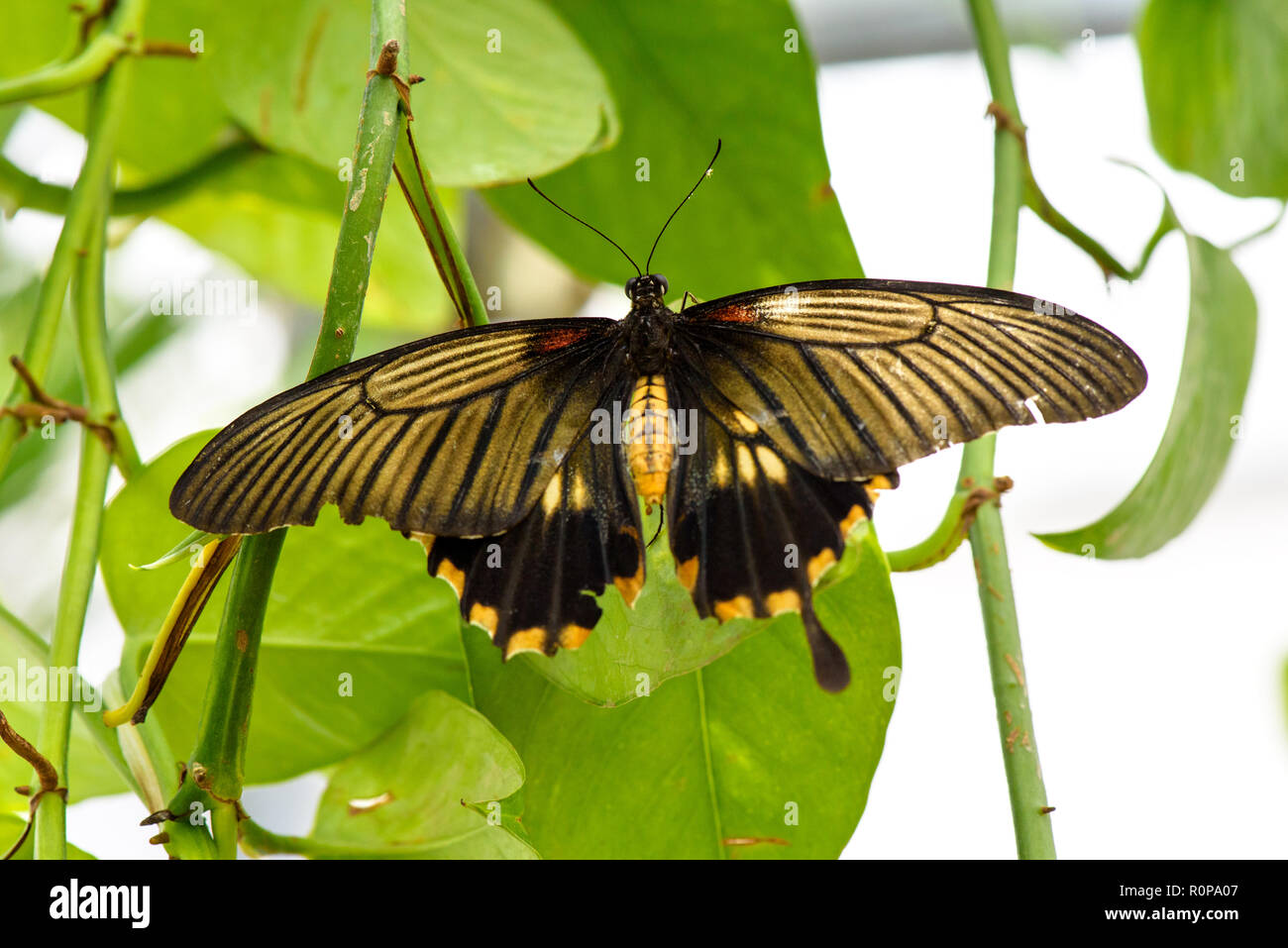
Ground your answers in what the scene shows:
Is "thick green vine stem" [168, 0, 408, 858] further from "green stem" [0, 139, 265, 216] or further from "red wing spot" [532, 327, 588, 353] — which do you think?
"green stem" [0, 139, 265, 216]

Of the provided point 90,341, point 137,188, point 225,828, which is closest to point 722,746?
point 225,828

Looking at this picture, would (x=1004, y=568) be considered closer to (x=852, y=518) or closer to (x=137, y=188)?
(x=852, y=518)

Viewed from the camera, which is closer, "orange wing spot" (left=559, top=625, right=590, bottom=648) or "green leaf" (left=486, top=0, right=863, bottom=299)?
"orange wing spot" (left=559, top=625, right=590, bottom=648)

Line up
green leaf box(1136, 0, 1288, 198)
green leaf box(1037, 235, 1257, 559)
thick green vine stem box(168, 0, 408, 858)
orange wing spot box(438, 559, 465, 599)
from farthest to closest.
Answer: green leaf box(1136, 0, 1288, 198) → green leaf box(1037, 235, 1257, 559) → orange wing spot box(438, 559, 465, 599) → thick green vine stem box(168, 0, 408, 858)

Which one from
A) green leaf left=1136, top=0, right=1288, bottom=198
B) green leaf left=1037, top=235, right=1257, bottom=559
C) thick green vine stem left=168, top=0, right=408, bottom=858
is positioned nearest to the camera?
thick green vine stem left=168, top=0, right=408, bottom=858

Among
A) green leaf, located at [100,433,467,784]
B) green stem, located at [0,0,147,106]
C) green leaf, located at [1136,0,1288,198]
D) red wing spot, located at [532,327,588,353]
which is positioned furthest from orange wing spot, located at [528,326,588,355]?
green leaf, located at [1136,0,1288,198]

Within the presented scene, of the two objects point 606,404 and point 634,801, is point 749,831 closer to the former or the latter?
point 634,801
